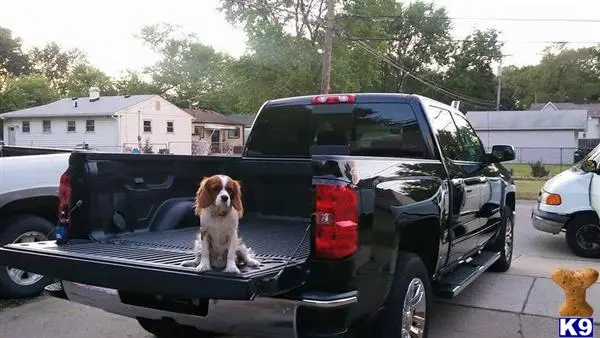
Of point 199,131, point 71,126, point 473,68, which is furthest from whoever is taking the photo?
point 473,68

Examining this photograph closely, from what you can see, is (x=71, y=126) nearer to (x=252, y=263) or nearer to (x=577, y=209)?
(x=577, y=209)

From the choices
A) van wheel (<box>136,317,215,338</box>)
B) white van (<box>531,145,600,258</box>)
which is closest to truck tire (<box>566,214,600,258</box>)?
white van (<box>531,145,600,258</box>)

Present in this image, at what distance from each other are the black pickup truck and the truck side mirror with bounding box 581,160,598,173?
8.71 ft

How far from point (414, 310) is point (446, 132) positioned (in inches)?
77.4

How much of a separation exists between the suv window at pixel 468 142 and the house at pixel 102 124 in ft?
112

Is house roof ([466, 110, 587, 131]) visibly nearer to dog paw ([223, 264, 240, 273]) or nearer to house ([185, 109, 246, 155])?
house ([185, 109, 246, 155])

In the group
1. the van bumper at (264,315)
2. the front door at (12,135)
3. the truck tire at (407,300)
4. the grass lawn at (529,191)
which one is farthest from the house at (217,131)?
the van bumper at (264,315)

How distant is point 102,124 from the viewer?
40.3 m

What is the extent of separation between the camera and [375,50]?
36.4 m

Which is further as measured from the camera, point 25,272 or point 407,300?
point 25,272

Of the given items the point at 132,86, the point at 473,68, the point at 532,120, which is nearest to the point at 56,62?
the point at 132,86

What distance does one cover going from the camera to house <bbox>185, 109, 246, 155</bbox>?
170 feet

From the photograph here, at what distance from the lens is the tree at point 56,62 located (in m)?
74.3

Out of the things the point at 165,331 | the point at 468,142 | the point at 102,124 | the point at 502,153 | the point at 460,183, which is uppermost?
the point at 102,124
